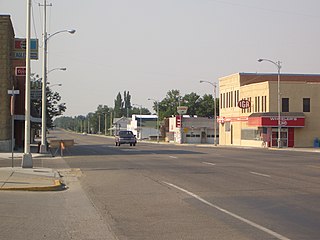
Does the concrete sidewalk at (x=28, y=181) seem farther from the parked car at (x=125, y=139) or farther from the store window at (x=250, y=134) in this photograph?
the store window at (x=250, y=134)

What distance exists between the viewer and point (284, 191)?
1805 centimetres

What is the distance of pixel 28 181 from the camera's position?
816 inches

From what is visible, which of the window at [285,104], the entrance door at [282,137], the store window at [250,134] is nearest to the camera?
the entrance door at [282,137]

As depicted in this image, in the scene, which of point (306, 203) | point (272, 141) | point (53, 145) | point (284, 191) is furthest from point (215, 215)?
point (272, 141)

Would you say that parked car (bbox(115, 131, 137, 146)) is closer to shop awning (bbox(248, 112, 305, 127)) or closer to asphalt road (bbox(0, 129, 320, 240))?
shop awning (bbox(248, 112, 305, 127))

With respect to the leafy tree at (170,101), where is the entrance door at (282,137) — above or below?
below

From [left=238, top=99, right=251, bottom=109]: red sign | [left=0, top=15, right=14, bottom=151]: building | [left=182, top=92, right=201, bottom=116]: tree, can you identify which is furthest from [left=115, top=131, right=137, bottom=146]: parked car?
[left=182, top=92, right=201, bottom=116]: tree

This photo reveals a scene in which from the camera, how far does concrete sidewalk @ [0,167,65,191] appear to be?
18.7 metres

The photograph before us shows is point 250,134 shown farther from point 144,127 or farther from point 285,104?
point 144,127

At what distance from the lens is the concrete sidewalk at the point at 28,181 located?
18.7 meters

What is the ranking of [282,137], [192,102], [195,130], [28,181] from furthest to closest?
[192,102], [195,130], [282,137], [28,181]

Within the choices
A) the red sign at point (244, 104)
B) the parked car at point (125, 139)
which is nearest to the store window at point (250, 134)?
the red sign at point (244, 104)

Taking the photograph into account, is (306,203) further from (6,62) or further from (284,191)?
(6,62)

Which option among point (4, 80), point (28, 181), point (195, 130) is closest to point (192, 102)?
point (195, 130)
